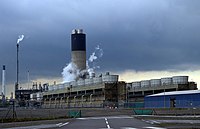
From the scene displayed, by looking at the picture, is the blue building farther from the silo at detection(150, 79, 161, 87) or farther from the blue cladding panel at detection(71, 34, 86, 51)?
the blue cladding panel at detection(71, 34, 86, 51)

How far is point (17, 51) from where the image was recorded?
10325 centimetres

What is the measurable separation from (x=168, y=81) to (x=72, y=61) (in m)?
39.7

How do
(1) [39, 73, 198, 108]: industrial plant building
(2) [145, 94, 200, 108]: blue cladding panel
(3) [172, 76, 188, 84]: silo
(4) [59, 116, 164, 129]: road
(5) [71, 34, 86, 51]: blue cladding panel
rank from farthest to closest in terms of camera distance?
(5) [71, 34, 86, 51]: blue cladding panel, (1) [39, 73, 198, 108]: industrial plant building, (3) [172, 76, 188, 84]: silo, (2) [145, 94, 200, 108]: blue cladding panel, (4) [59, 116, 164, 129]: road

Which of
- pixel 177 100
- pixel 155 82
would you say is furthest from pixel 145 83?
pixel 177 100

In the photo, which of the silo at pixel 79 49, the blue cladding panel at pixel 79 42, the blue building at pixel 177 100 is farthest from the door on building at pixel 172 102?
the blue cladding panel at pixel 79 42

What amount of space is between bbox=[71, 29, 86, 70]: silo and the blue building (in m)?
45.1

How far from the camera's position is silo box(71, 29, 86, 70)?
13662 centimetres

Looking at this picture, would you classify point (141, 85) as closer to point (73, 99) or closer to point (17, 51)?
point (73, 99)

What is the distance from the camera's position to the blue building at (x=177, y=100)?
78.2 meters

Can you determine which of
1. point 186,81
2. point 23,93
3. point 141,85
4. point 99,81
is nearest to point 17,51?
point 99,81

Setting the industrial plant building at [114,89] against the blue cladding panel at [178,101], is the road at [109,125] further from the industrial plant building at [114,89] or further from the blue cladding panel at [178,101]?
the industrial plant building at [114,89]

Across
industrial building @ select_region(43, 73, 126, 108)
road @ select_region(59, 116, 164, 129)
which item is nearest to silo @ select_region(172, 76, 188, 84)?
industrial building @ select_region(43, 73, 126, 108)

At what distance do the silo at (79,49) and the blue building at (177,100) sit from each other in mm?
45055

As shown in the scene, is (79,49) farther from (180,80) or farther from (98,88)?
(180,80)
